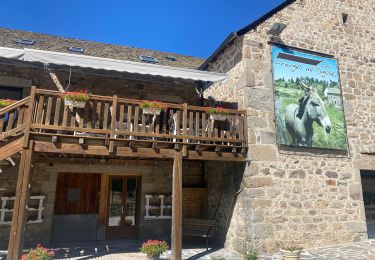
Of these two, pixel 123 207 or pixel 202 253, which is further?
pixel 123 207

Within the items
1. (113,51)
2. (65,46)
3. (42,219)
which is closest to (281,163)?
(42,219)

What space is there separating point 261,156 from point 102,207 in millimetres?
5255

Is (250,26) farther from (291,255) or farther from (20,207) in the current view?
(20,207)

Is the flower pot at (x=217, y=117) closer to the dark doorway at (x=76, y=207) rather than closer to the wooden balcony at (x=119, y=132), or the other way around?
the wooden balcony at (x=119, y=132)

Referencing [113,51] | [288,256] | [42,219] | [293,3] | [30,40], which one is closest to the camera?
[288,256]

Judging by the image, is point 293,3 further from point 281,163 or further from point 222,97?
point 281,163

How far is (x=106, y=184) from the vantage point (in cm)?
946

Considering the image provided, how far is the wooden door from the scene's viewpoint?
931 cm

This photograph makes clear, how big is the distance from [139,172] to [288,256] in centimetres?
518

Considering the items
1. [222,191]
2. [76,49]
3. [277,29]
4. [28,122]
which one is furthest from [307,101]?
[76,49]

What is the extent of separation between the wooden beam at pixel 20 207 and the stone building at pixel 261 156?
6.83 feet

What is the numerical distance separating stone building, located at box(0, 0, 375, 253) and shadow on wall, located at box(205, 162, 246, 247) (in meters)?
0.03

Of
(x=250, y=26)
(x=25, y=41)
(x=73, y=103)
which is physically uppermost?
(x=25, y=41)

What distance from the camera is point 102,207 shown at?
9242 mm
